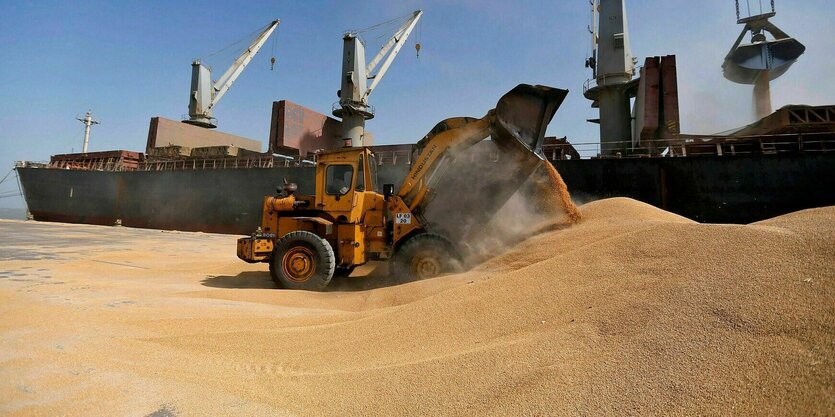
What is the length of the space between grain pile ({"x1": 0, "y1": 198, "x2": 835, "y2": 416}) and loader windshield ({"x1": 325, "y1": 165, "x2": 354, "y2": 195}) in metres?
3.22

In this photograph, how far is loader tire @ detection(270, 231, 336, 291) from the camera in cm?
718

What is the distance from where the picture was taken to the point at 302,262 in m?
7.36

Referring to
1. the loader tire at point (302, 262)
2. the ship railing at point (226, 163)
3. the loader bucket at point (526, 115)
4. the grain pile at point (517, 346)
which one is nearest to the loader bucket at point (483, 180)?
the loader bucket at point (526, 115)

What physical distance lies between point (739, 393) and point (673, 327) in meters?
0.65

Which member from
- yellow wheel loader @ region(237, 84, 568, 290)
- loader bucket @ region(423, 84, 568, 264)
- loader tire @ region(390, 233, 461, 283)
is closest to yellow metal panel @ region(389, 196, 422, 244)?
yellow wheel loader @ region(237, 84, 568, 290)

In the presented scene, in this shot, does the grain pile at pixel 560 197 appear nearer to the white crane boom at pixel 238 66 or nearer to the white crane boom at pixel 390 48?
the white crane boom at pixel 390 48

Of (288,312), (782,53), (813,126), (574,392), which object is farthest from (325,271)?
(782,53)

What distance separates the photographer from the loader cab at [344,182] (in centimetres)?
760

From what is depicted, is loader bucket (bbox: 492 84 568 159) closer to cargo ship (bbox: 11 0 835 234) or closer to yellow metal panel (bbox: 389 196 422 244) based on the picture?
cargo ship (bbox: 11 0 835 234)

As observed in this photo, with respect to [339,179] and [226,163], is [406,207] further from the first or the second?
[226,163]

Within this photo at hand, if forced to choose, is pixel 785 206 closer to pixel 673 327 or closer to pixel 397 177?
pixel 397 177

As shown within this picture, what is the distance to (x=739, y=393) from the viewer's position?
6.07 ft

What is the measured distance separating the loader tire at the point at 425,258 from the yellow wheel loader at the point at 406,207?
0.06 feet

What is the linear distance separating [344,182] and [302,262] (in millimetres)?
1749
